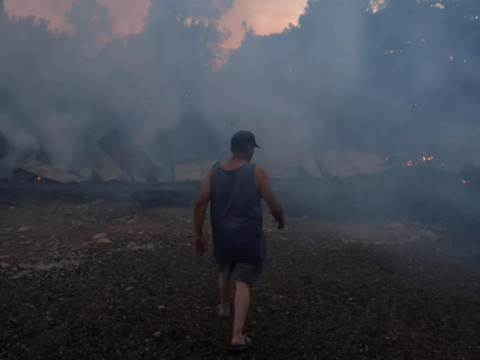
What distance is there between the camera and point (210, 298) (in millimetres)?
2830

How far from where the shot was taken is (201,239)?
7.39ft

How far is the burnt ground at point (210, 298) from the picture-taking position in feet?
7.02

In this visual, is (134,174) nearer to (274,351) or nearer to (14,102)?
(14,102)

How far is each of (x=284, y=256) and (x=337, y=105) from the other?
30.2ft

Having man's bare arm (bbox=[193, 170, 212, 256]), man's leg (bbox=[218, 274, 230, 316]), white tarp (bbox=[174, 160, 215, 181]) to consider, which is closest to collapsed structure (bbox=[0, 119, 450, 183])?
white tarp (bbox=[174, 160, 215, 181])

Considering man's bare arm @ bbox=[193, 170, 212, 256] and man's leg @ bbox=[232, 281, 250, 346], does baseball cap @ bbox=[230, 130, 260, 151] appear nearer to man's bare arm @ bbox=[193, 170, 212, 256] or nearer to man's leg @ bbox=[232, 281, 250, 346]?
man's bare arm @ bbox=[193, 170, 212, 256]

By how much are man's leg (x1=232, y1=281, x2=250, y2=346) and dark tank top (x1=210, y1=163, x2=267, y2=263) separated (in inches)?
6.3

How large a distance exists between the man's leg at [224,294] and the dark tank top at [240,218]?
196 mm

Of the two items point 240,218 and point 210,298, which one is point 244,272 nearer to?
point 240,218

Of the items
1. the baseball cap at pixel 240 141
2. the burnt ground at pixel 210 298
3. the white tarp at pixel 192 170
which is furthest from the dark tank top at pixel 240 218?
the white tarp at pixel 192 170

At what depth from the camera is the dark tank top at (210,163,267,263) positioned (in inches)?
84.4

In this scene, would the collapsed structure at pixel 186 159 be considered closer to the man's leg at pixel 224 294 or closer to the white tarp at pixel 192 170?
the white tarp at pixel 192 170

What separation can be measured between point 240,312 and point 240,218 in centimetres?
54

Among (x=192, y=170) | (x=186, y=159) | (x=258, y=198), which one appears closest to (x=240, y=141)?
(x=258, y=198)
